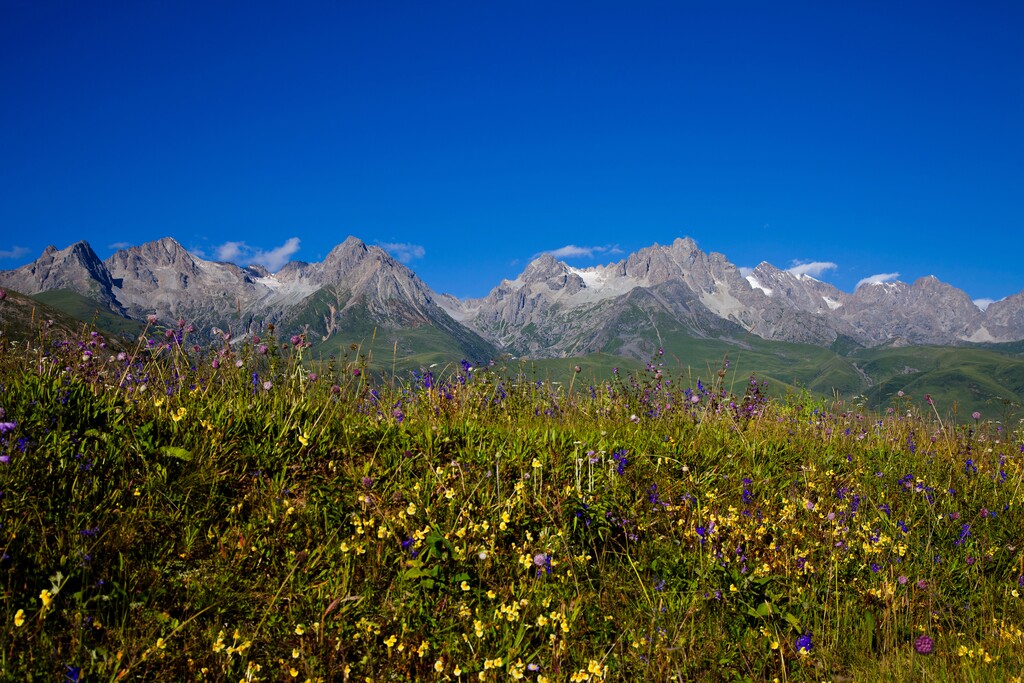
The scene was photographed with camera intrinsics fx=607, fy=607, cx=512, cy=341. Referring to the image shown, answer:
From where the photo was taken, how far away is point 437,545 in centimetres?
431

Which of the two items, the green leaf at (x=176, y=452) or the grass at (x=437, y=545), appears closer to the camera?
the grass at (x=437, y=545)

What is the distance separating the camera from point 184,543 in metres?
4.15

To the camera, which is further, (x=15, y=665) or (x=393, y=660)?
(x=393, y=660)

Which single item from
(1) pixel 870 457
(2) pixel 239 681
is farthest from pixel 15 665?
(1) pixel 870 457

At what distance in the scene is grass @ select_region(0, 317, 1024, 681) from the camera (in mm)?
3553

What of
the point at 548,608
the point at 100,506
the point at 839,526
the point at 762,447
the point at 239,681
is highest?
the point at 762,447

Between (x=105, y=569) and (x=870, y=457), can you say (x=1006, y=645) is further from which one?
(x=105, y=569)

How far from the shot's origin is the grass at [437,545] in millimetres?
3553

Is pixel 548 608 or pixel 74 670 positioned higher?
pixel 548 608

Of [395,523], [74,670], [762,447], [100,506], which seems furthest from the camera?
[762,447]

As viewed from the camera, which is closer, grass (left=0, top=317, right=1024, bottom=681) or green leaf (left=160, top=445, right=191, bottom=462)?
grass (left=0, top=317, right=1024, bottom=681)

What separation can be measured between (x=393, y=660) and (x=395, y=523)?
3.64 feet

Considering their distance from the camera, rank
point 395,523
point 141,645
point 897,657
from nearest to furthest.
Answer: point 141,645 → point 897,657 → point 395,523

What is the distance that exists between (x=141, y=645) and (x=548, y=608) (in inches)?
94.6
